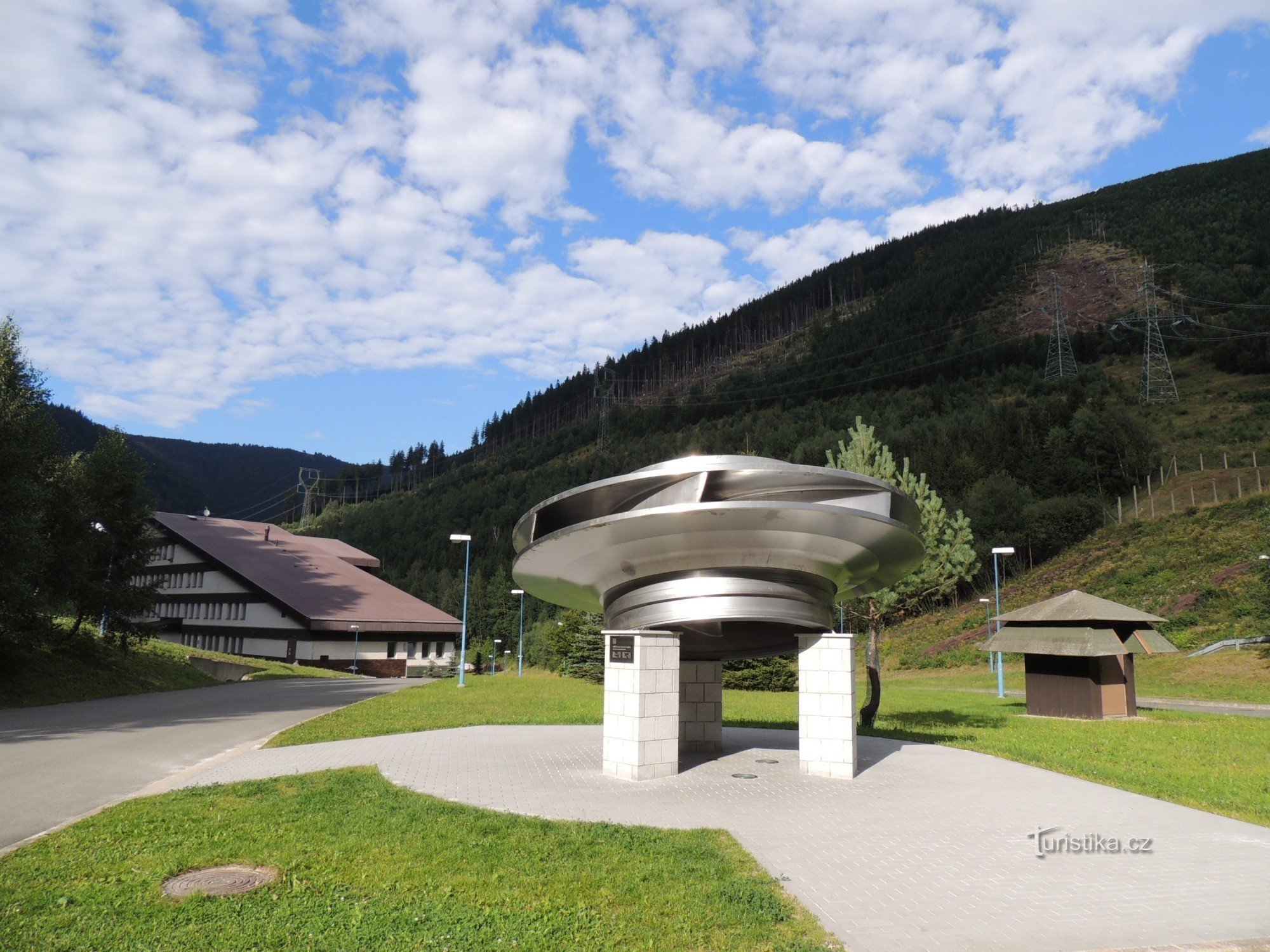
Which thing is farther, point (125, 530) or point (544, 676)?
point (544, 676)

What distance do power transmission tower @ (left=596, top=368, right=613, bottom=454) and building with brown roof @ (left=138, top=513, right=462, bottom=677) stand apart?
43.3m

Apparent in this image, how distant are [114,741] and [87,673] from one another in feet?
42.9

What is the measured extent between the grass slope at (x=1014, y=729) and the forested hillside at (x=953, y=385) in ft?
131

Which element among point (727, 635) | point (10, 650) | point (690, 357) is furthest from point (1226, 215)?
point (10, 650)

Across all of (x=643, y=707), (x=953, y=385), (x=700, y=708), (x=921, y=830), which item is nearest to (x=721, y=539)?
(x=643, y=707)

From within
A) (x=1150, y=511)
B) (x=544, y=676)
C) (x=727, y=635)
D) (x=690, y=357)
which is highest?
(x=690, y=357)

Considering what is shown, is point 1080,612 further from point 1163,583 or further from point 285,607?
point 285,607

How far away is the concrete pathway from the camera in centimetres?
Answer: 603

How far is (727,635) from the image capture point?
46.4 ft

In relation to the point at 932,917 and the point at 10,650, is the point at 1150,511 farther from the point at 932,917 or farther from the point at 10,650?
the point at 10,650

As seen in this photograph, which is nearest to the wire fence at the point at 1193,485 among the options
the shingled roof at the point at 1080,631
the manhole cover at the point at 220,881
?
the shingled roof at the point at 1080,631

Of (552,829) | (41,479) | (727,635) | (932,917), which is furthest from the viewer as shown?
(41,479)

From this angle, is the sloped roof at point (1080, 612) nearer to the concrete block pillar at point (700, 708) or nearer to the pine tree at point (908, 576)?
the pine tree at point (908, 576)

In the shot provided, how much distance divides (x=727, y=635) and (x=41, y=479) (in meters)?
22.7
